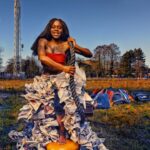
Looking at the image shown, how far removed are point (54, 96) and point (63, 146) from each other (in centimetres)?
50

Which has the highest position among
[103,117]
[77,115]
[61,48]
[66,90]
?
[61,48]

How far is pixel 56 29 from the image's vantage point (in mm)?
3967

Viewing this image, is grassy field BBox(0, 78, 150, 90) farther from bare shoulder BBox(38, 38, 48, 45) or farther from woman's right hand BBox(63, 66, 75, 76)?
woman's right hand BBox(63, 66, 75, 76)

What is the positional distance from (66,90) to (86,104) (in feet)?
0.99

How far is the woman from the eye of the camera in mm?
3793

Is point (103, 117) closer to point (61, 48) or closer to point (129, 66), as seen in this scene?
point (61, 48)

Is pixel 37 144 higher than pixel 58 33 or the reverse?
the reverse

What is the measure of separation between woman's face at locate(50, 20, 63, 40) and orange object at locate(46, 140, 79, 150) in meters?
1.08

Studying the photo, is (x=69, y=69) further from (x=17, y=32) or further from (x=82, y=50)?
(x=17, y=32)

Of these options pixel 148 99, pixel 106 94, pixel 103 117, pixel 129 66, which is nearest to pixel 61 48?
pixel 103 117

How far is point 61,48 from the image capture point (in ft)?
13.0

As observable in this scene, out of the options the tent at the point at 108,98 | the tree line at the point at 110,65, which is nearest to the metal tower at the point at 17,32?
the tree line at the point at 110,65

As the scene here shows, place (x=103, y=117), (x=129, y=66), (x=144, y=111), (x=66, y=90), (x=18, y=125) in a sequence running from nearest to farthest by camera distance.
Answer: (x=66, y=90) < (x=18, y=125) < (x=103, y=117) < (x=144, y=111) < (x=129, y=66)

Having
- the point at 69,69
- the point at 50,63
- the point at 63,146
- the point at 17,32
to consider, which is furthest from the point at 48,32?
the point at 17,32
